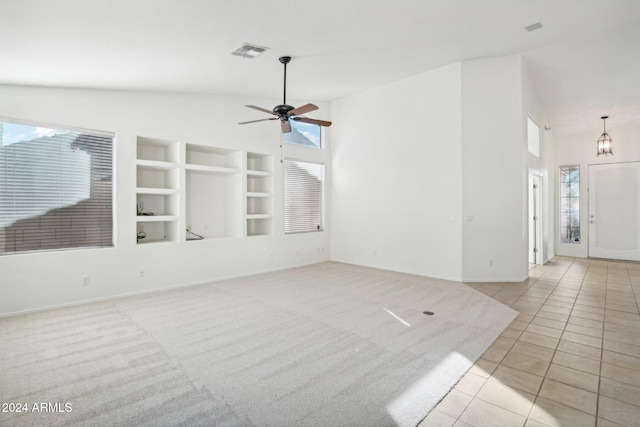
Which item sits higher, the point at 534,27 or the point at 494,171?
the point at 534,27

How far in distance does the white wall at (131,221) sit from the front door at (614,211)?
7939 millimetres

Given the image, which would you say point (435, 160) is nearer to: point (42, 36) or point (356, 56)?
point (356, 56)

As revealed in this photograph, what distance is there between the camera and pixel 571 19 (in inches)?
151

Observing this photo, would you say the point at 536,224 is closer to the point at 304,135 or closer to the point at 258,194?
the point at 304,135

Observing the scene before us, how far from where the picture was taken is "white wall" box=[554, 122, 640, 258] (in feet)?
25.3

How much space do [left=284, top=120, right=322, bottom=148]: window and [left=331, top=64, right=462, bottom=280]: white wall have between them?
416mm

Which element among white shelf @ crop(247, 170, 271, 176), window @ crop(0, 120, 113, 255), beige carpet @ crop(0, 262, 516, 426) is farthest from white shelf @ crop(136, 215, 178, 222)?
white shelf @ crop(247, 170, 271, 176)

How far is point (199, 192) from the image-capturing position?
604cm

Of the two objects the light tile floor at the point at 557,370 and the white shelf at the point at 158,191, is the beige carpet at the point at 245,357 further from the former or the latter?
the white shelf at the point at 158,191

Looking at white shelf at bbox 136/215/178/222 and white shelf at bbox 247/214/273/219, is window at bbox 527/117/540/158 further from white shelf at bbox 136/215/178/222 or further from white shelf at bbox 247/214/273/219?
white shelf at bbox 136/215/178/222

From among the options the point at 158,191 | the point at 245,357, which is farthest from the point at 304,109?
the point at 245,357

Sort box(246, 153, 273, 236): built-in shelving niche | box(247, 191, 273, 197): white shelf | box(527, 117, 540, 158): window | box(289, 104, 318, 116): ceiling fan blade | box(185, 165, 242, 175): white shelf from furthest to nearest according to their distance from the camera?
box(527, 117, 540, 158): window, box(246, 153, 273, 236): built-in shelving niche, box(247, 191, 273, 197): white shelf, box(185, 165, 242, 175): white shelf, box(289, 104, 318, 116): ceiling fan blade

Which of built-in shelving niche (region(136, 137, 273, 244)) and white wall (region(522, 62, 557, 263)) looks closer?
built-in shelving niche (region(136, 137, 273, 244))

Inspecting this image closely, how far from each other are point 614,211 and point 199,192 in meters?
9.72
